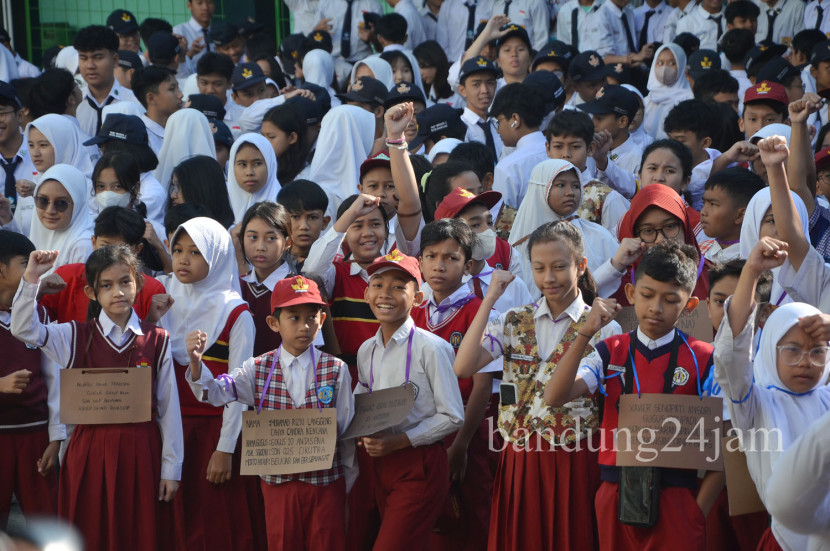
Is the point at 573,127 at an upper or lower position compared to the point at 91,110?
lower

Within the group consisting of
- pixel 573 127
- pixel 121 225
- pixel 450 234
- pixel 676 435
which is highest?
pixel 573 127

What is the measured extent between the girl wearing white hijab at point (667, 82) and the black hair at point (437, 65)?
2.05 m

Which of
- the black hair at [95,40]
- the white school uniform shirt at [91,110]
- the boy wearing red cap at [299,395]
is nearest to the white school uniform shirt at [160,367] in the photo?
the boy wearing red cap at [299,395]

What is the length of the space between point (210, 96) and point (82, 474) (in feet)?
15.1

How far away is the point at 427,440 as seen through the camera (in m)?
4.55

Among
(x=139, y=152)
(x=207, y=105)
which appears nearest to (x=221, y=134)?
(x=207, y=105)

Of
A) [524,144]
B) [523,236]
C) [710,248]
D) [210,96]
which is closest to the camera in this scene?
[710,248]

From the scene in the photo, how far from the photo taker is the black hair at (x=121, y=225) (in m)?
5.62

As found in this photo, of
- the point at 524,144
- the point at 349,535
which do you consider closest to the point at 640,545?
the point at 349,535

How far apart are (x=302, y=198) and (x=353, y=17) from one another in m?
6.75

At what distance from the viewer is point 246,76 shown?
362 inches

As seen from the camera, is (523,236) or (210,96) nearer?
(523,236)

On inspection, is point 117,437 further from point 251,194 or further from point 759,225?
point 759,225

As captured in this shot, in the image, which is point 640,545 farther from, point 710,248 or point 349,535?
point 710,248
